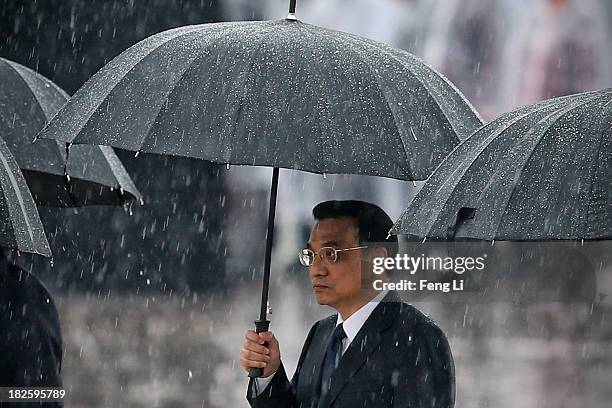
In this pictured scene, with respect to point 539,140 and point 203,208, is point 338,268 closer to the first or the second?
point 539,140

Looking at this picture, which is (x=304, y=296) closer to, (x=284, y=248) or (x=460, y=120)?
(x=284, y=248)

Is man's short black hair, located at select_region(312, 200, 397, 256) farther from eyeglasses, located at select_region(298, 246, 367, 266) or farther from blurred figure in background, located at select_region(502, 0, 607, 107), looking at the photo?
blurred figure in background, located at select_region(502, 0, 607, 107)

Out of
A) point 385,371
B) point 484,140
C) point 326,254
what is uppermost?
point 484,140

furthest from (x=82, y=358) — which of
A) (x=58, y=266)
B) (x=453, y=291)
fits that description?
(x=453, y=291)

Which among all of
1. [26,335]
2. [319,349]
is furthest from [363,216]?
[26,335]

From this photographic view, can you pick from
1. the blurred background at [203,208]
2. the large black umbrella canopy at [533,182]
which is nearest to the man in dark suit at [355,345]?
the large black umbrella canopy at [533,182]

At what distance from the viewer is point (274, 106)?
12.4 ft

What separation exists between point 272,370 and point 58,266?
419cm

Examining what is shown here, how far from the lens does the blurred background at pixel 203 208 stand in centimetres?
786

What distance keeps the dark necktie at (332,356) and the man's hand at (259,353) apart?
0.52ft

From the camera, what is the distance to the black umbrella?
3744 millimetres

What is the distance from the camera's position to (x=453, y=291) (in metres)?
6.75

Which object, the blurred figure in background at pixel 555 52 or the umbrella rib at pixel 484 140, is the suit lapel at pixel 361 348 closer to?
the umbrella rib at pixel 484 140

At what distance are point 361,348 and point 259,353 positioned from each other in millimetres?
319
